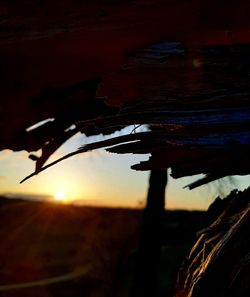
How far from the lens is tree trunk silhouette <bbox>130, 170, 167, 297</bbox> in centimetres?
489

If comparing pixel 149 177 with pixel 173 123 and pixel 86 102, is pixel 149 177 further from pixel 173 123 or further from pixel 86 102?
pixel 173 123

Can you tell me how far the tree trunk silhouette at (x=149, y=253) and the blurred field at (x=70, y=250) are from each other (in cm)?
278

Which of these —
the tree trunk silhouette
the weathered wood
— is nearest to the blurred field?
the tree trunk silhouette

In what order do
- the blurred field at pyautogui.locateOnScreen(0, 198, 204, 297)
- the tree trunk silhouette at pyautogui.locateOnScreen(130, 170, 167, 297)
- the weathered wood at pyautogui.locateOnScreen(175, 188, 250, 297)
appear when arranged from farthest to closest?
1. the blurred field at pyautogui.locateOnScreen(0, 198, 204, 297)
2. the tree trunk silhouette at pyautogui.locateOnScreen(130, 170, 167, 297)
3. the weathered wood at pyautogui.locateOnScreen(175, 188, 250, 297)

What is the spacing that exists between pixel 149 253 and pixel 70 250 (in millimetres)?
6154

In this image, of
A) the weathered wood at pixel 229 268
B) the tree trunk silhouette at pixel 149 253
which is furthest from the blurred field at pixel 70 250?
the weathered wood at pixel 229 268

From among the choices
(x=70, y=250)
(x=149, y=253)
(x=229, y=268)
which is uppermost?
(x=229, y=268)

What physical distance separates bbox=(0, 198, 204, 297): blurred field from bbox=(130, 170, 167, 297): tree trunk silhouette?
278 centimetres

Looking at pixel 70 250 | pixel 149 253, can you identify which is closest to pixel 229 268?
pixel 149 253

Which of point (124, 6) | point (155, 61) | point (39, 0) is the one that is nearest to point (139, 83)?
point (155, 61)

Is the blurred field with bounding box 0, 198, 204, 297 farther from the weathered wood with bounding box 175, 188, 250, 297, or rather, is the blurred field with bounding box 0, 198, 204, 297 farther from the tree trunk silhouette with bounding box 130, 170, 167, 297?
the weathered wood with bounding box 175, 188, 250, 297

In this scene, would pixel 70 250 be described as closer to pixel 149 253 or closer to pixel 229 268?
pixel 149 253

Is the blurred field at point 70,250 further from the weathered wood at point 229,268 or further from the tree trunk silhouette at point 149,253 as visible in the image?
the weathered wood at point 229,268

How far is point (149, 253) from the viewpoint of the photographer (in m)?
4.91
